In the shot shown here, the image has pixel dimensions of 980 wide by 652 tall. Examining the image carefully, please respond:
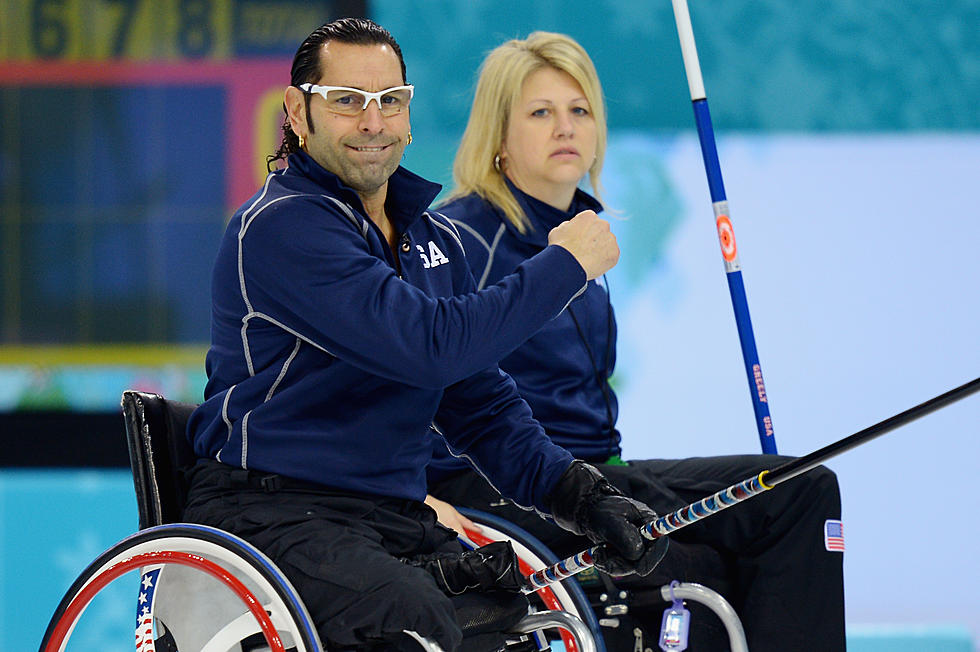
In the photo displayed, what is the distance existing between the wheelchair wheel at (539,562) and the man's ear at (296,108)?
67 centimetres

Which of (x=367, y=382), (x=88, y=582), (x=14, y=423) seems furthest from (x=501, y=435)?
(x=14, y=423)

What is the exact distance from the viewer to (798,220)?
3760 millimetres

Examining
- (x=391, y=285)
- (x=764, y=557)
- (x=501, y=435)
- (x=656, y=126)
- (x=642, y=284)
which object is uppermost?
(x=656, y=126)

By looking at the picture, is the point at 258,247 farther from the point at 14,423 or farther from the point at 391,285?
the point at 14,423

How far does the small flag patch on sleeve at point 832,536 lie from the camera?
212 cm

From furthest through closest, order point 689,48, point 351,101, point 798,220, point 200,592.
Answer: point 798,220
point 689,48
point 351,101
point 200,592

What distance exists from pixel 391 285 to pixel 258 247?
18 cm

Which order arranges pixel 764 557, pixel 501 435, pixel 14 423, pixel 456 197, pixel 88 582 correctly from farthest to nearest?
pixel 14 423 < pixel 456 197 < pixel 764 557 < pixel 501 435 < pixel 88 582

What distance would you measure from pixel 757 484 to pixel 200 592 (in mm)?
709

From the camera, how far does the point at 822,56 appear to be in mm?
3713

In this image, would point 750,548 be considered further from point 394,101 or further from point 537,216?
point 394,101

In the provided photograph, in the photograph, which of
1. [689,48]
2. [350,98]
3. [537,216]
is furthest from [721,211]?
[350,98]

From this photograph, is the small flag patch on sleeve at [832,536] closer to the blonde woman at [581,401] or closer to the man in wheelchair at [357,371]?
the blonde woman at [581,401]

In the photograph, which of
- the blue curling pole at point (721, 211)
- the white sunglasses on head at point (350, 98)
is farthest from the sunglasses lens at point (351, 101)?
the blue curling pole at point (721, 211)
